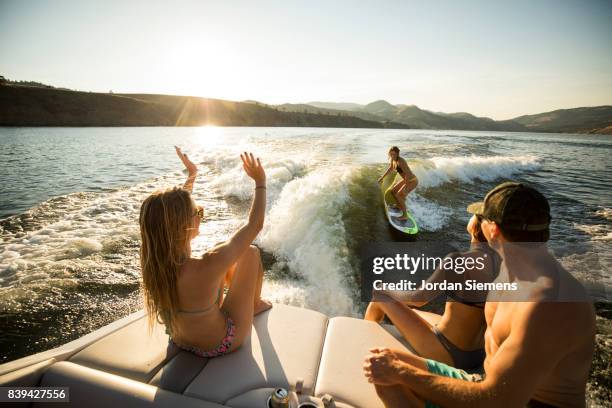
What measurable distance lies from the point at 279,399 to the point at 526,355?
5.41ft

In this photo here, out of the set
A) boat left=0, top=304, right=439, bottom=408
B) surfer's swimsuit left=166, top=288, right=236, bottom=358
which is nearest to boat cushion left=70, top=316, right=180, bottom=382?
boat left=0, top=304, right=439, bottom=408

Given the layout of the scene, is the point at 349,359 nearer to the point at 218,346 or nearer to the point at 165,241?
the point at 218,346

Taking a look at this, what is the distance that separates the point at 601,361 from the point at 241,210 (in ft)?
32.6

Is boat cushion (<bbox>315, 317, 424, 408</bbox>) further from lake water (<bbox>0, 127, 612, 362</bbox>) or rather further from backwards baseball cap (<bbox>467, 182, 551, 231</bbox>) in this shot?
lake water (<bbox>0, 127, 612, 362</bbox>)

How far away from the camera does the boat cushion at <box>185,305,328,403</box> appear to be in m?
2.38

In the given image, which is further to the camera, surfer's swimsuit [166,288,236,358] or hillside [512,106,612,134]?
hillside [512,106,612,134]

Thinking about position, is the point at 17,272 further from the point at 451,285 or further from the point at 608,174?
the point at 608,174

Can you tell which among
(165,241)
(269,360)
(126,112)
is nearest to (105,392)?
(165,241)

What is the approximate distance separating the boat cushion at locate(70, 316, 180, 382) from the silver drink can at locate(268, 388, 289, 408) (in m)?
1.13

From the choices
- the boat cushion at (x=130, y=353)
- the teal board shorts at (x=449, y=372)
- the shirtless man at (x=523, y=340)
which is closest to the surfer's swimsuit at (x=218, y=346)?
the boat cushion at (x=130, y=353)

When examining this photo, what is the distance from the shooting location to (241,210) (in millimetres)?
11094

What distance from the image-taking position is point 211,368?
8.54 feet

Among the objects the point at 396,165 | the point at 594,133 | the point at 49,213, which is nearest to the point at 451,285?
the point at 396,165

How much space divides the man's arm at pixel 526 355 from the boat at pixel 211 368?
0.89 m
